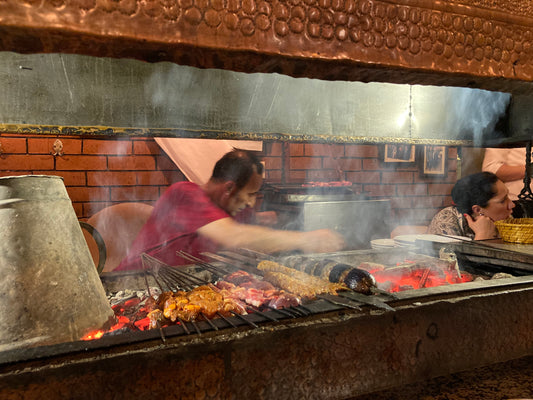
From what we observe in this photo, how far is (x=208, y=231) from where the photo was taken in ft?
14.7

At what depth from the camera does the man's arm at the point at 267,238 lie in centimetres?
449

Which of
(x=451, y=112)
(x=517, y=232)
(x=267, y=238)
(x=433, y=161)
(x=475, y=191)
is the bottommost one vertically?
(x=267, y=238)

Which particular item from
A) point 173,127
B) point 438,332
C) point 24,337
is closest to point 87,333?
point 24,337

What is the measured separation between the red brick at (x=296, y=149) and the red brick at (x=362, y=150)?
0.77 metres

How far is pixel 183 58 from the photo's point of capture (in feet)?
3.62

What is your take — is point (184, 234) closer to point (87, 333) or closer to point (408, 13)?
point (87, 333)

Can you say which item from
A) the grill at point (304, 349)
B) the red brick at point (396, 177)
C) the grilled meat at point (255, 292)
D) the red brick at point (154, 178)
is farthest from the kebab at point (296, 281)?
the red brick at point (396, 177)

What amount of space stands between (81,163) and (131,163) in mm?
549

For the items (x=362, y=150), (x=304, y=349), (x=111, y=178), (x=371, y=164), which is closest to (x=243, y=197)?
(x=111, y=178)

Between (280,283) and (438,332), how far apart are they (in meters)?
0.93

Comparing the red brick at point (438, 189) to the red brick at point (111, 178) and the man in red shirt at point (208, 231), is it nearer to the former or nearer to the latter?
the man in red shirt at point (208, 231)

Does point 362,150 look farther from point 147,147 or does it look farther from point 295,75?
point 295,75

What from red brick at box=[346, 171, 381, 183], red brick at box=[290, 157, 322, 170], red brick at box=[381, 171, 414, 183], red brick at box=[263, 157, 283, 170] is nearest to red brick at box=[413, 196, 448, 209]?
red brick at box=[381, 171, 414, 183]

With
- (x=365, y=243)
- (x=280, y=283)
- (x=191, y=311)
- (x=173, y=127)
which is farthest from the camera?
(x=365, y=243)
